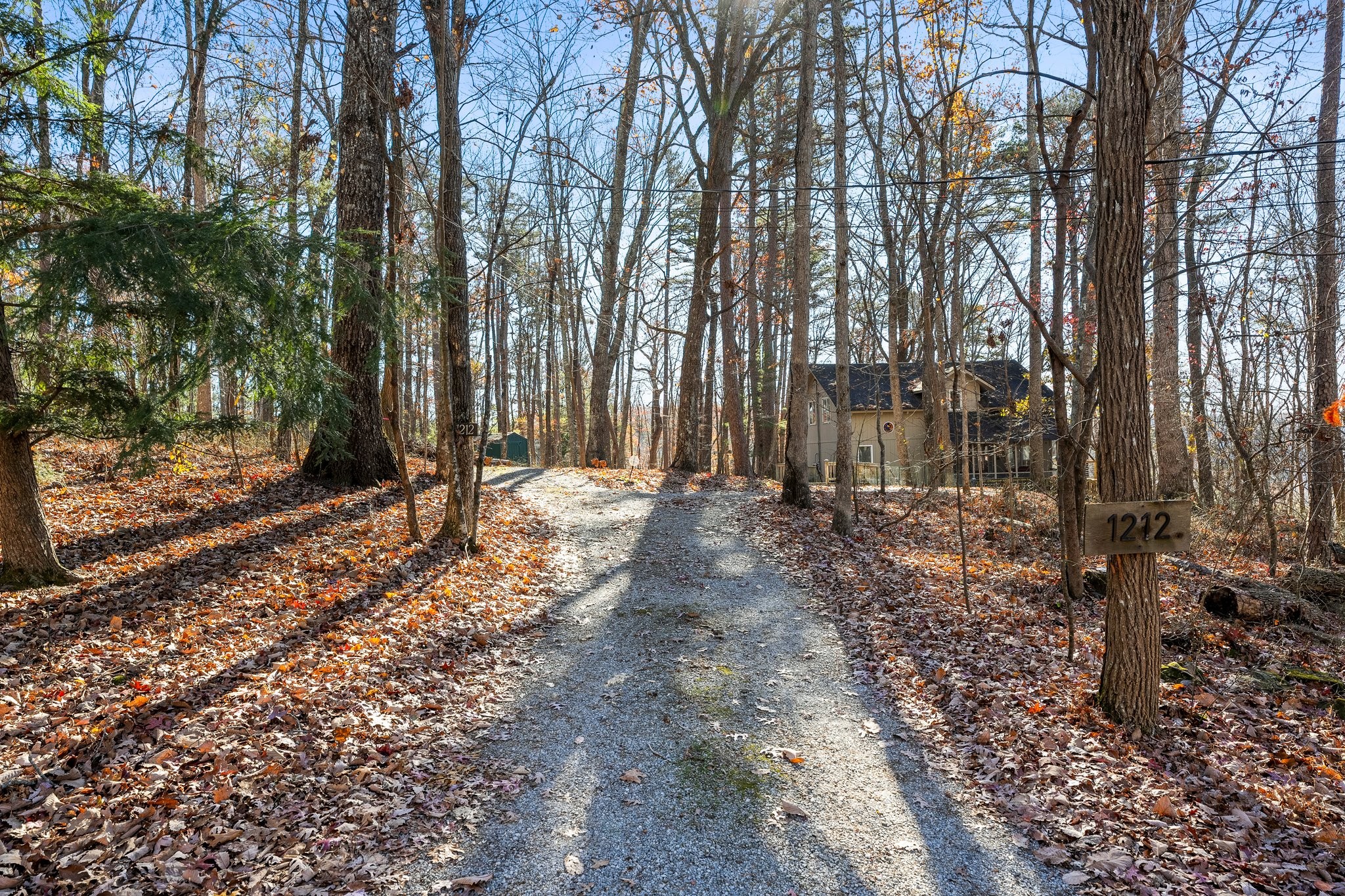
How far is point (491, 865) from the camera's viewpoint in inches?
131

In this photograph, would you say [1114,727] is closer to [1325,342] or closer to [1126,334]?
[1126,334]

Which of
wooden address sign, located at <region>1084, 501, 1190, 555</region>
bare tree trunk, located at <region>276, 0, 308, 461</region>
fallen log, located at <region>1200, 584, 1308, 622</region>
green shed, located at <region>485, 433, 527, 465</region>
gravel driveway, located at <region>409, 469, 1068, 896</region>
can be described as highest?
bare tree trunk, located at <region>276, 0, 308, 461</region>

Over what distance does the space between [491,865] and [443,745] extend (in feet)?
4.16

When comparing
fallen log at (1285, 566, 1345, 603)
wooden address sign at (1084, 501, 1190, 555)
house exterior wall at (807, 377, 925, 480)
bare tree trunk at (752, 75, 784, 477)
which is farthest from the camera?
house exterior wall at (807, 377, 925, 480)

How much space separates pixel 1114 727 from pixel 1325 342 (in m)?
8.79

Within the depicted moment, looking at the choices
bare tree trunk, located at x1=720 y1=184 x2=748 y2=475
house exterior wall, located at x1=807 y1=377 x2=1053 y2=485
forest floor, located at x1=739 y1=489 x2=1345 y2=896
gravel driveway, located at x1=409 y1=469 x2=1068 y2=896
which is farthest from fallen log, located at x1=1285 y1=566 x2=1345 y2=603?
house exterior wall, located at x1=807 y1=377 x2=1053 y2=485

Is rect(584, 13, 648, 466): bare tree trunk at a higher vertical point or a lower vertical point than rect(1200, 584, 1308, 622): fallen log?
higher

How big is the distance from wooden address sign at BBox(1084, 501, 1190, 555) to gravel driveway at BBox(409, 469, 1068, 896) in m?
1.91

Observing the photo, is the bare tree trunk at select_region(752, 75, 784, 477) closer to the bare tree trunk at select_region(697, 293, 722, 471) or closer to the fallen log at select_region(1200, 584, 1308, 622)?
the bare tree trunk at select_region(697, 293, 722, 471)

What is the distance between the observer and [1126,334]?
176 inches

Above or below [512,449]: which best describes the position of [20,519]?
Answer: below

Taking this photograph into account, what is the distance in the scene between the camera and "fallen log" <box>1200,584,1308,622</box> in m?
6.92

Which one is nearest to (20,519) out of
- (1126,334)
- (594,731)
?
(594,731)

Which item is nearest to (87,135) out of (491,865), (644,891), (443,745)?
(443,745)
